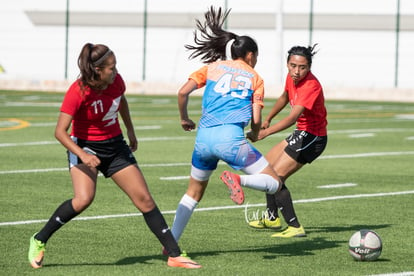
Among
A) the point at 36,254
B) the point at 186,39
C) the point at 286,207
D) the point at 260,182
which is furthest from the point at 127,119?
the point at 186,39

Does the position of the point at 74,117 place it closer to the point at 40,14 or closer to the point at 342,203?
the point at 342,203

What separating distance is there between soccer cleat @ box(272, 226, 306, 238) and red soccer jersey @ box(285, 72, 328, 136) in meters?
1.12

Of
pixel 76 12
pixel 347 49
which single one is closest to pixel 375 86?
pixel 347 49

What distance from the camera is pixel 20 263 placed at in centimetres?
914

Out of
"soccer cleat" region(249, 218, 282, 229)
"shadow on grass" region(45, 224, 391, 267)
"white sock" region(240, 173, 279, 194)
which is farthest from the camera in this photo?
"soccer cleat" region(249, 218, 282, 229)

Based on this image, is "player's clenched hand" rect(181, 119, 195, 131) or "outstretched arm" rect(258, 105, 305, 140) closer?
"player's clenched hand" rect(181, 119, 195, 131)

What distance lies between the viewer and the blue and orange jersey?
9367mm

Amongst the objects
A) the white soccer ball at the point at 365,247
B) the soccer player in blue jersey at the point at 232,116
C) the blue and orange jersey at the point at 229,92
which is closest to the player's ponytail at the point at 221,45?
the soccer player in blue jersey at the point at 232,116

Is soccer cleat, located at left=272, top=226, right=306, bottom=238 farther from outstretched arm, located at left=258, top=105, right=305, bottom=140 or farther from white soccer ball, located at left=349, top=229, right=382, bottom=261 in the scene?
white soccer ball, located at left=349, top=229, right=382, bottom=261

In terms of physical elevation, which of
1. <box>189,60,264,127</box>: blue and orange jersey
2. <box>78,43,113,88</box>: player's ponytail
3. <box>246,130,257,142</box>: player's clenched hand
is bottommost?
<box>246,130,257,142</box>: player's clenched hand

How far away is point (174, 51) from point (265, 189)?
40.7 m

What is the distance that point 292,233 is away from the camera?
11.1 meters

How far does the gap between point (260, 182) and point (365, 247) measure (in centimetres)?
114

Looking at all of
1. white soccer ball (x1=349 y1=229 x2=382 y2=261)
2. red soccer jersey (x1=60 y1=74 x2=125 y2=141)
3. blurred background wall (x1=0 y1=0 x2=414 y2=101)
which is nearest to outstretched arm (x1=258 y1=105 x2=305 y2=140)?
white soccer ball (x1=349 y1=229 x2=382 y2=261)
